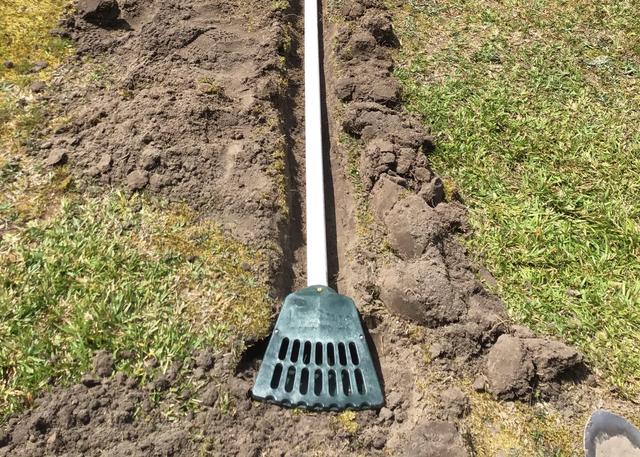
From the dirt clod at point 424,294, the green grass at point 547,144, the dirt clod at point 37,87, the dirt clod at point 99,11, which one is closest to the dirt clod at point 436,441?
the dirt clod at point 424,294

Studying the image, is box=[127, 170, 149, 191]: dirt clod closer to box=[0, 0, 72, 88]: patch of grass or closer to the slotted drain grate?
the slotted drain grate

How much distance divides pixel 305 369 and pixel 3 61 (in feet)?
9.81

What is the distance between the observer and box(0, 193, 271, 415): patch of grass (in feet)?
7.02

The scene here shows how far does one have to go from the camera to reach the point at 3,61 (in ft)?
11.0

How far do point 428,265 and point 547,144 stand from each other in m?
1.46

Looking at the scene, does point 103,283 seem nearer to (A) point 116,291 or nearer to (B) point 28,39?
(A) point 116,291

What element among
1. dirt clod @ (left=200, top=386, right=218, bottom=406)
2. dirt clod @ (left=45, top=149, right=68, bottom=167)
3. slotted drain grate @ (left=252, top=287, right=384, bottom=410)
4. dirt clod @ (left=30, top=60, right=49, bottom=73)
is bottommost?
dirt clod @ (left=200, top=386, right=218, bottom=406)

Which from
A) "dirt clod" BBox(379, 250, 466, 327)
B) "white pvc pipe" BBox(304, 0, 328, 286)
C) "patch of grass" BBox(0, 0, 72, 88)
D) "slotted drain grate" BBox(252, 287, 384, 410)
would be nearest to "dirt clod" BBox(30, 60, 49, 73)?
"patch of grass" BBox(0, 0, 72, 88)

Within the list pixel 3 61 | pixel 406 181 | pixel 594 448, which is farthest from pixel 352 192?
pixel 3 61

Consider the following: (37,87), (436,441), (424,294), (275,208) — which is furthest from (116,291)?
(37,87)

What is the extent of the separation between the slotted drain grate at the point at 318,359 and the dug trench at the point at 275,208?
9cm

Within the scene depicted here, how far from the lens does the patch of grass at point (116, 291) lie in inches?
84.3

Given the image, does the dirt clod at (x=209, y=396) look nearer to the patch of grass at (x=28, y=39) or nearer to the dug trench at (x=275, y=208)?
the dug trench at (x=275, y=208)

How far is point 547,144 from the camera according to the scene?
3.29 metres
